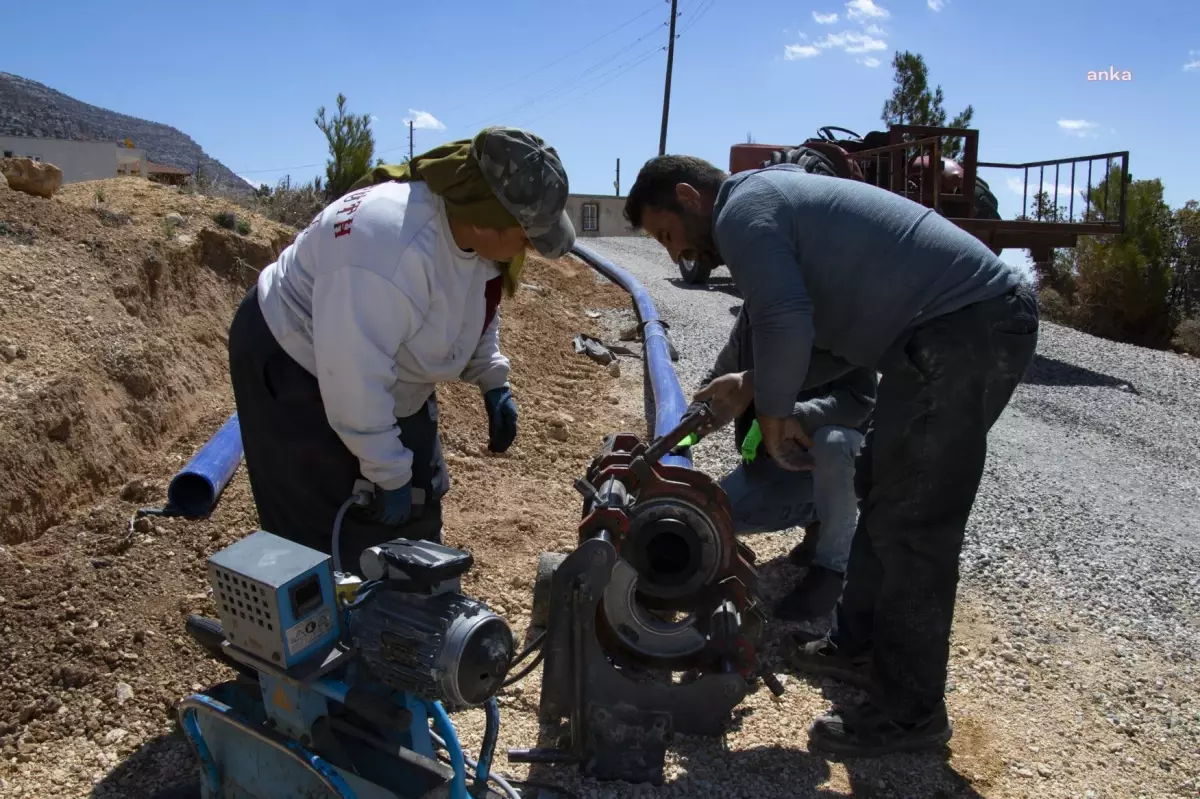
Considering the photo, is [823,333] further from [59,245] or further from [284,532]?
[59,245]

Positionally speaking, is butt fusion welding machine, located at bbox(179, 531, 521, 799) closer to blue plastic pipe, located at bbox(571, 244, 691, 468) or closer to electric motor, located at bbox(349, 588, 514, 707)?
electric motor, located at bbox(349, 588, 514, 707)

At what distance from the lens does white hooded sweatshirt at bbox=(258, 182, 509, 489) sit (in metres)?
2.15

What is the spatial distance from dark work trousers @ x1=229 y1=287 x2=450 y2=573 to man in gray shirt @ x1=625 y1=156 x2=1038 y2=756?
1162 millimetres

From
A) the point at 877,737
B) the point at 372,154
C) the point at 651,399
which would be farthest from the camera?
the point at 372,154

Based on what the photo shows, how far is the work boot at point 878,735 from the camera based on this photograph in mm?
2768

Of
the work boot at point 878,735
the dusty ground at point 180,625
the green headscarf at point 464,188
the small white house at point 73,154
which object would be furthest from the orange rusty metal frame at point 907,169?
the small white house at point 73,154

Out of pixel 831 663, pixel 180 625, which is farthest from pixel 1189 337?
pixel 180 625

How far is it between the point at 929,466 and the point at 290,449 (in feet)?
6.00

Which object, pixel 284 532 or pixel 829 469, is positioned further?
pixel 829 469

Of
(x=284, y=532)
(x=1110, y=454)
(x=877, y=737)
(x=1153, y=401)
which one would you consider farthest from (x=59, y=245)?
(x=1153, y=401)

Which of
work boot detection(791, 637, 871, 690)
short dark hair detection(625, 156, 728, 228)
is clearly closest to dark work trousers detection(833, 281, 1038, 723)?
work boot detection(791, 637, 871, 690)

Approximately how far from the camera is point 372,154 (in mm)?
14641

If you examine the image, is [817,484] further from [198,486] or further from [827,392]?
[198,486]

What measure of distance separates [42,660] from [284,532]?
110 cm
